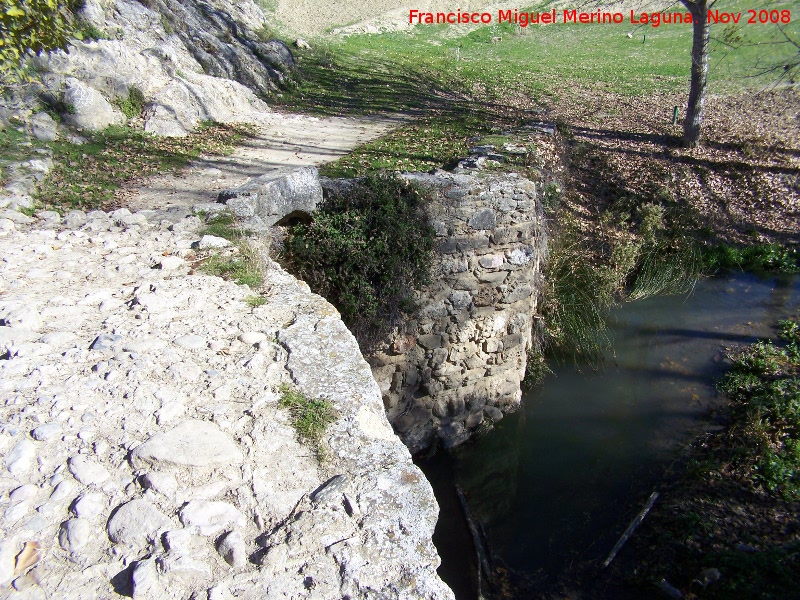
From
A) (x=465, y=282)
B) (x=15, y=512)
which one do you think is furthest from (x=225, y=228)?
(x=15, y=512)

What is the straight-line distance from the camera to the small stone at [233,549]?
2.30 m

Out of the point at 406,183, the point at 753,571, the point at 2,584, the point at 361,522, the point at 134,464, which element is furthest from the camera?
the point at 406,183

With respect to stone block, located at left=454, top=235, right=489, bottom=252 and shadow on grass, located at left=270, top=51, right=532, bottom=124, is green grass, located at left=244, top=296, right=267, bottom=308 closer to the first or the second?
stone block, located at left=454, top=235, right=489, bottom=252

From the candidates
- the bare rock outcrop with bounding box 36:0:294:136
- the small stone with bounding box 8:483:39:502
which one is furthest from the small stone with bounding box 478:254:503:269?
the bare rock outcrop with bounding box 36:0:294:136

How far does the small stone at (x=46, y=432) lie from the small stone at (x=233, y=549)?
108 centimetres

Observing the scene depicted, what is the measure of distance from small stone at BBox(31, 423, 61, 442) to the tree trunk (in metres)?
13.1

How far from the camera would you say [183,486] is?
2.60 metres

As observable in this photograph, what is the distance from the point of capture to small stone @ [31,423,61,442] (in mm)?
2752

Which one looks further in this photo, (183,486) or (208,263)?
(208,263)

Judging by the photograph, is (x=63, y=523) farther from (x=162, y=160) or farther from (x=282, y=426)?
(x=162, y=160)

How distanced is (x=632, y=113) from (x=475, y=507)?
12245 mm

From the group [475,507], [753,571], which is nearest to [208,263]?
[475,507]

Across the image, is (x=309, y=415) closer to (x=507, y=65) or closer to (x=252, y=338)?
(x=252, y=338)

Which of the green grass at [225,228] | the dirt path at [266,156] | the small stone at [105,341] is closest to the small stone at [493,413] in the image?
the green grass at [225,228]
